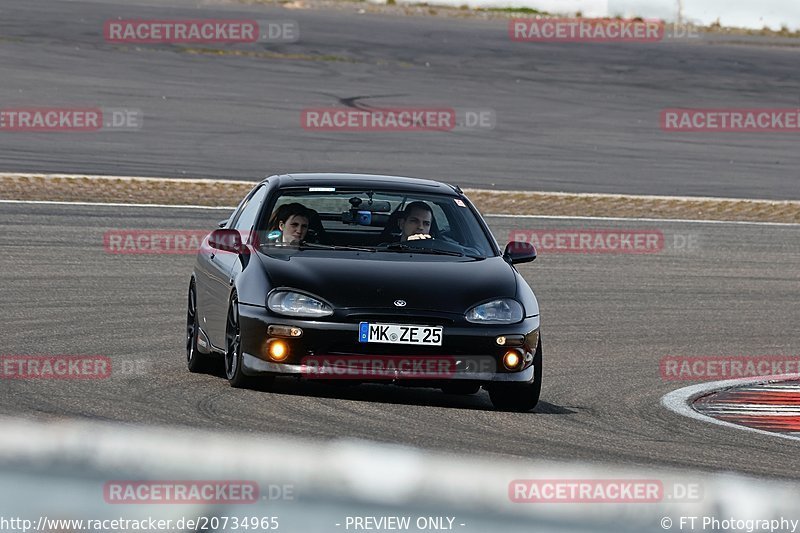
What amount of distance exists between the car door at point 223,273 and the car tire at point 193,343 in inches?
9.2

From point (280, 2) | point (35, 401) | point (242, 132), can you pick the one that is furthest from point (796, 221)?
point (280, 2)

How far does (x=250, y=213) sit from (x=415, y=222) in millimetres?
1111

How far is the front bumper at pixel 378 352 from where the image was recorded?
8555mm

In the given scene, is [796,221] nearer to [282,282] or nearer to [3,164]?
[3,164]

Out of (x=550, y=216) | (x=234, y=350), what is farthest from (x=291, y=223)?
(x=550, y=216)

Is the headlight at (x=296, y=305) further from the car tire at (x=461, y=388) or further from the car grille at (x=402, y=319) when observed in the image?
the car tire at (x=461, y=388)

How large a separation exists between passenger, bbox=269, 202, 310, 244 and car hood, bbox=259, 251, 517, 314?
23 centimetres

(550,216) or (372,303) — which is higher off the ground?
(372,303)

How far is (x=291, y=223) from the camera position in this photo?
959cm

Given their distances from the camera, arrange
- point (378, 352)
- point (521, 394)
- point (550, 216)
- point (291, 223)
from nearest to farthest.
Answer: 1. point (378, 352)
2. point (521, 394)
3. point (291, 223)
4. point (550, 216)

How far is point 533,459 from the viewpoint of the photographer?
7176 mm

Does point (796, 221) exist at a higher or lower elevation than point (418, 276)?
lower

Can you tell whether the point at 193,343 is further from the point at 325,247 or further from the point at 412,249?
the point at 412,249

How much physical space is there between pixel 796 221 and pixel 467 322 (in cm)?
1286
